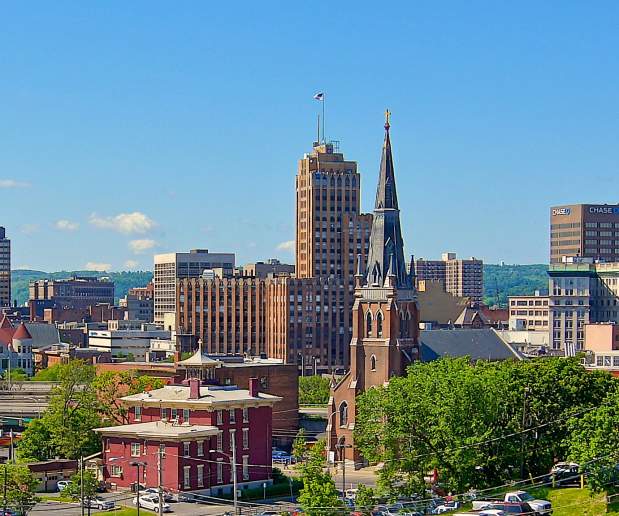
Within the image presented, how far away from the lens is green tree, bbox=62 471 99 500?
4322 inches

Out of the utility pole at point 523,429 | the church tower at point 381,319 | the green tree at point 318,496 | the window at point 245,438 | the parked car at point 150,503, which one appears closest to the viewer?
the green tree at point 318,496

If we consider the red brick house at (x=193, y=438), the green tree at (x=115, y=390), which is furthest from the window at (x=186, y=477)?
the green tree at (x=115, y=390)

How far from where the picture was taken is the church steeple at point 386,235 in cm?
15862

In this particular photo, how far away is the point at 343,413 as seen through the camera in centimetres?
15688

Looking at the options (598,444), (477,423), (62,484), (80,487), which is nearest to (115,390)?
(62,484)

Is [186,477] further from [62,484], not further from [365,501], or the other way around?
[365,501]

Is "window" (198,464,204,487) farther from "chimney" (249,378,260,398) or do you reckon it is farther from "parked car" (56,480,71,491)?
"chimney" (249,378,260,398)

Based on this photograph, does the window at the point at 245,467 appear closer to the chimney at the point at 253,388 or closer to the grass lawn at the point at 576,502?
the chimney at the point at 253,388

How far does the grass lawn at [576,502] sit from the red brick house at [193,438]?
28.7 meters

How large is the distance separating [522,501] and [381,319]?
5920 centimetres

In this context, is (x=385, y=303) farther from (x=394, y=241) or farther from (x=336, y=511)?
(x=336, y=511)

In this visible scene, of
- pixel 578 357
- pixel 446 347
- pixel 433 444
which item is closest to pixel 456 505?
pixel 433 444

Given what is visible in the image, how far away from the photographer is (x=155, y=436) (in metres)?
122

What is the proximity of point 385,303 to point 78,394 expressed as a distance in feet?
114
